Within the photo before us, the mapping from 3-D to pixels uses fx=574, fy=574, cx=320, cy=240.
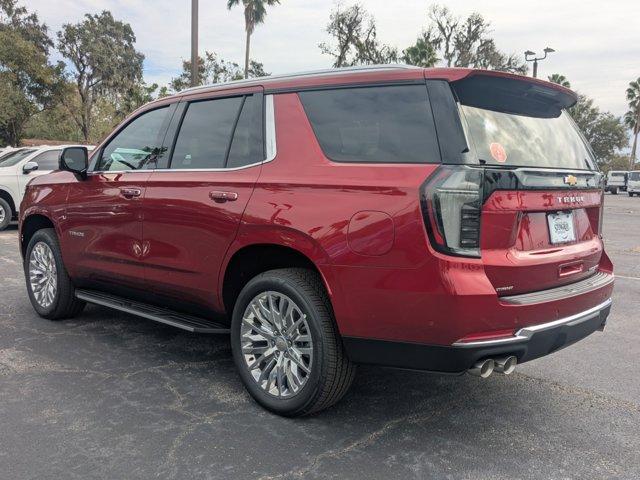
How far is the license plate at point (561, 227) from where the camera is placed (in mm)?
2969

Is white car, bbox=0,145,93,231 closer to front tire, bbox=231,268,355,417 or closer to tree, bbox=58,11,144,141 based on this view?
front tire, bbox=231,268,355,417

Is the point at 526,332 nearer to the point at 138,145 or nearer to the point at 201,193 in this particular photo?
the point at 201,193

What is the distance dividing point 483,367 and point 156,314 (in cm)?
226

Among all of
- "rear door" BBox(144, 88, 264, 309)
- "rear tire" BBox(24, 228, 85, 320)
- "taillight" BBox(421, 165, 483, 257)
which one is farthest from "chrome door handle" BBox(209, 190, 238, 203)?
"rear tire" BBox(24, 228, 85, 320)

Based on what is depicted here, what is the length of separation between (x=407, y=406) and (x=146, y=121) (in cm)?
277

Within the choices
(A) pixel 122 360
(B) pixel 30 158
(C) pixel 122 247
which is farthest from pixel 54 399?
(B) pixel 30 158

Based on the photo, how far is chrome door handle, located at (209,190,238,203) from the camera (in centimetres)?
338

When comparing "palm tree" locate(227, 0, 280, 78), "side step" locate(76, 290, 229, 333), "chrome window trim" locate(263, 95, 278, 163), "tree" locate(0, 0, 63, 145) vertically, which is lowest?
"side step" locate(76, 290, 229, 333)

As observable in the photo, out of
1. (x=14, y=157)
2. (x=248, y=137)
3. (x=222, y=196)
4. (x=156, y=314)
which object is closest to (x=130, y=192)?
(x=156, y=314)

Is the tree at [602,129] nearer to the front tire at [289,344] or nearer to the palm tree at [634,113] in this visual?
the palm tree at [634,113]

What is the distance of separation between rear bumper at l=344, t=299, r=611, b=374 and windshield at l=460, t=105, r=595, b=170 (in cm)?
83

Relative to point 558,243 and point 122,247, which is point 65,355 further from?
point 558,243

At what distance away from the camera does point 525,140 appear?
118 inches

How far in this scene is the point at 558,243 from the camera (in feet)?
9.89
